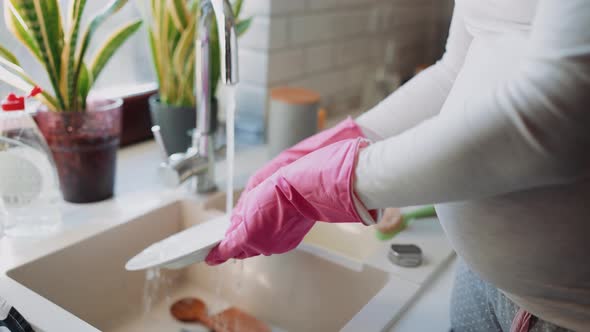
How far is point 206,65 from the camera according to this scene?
2.88 ft

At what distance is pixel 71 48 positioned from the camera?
800 millimetres

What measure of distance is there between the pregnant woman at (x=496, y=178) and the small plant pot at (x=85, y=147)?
31cm

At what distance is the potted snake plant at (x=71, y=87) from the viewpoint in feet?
2.49

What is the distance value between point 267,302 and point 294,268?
0.10 meters

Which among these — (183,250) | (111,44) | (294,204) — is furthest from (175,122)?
(294,204)

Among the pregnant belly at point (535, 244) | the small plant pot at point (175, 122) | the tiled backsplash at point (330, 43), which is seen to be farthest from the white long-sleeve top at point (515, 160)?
the tiled backsplash at point (330, 43)

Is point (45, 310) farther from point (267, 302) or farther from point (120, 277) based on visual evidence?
point (267, 302)

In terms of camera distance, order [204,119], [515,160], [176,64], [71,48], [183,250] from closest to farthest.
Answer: [515,160] → [183,250] → [71,48] → [204,119] → [176,64]

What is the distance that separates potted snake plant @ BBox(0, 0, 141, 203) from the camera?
760mm

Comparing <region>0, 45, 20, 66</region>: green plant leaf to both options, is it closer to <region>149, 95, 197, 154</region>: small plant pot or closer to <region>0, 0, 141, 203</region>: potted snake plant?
<region>0, 0, 141, 203</region>: potted snake plant

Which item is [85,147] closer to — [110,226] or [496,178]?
[110,226]

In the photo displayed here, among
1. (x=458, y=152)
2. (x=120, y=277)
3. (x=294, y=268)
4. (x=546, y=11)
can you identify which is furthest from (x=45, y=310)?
(x=546, y=11)

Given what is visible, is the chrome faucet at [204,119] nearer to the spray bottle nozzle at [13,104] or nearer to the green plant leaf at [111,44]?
the green plant leaf at [111,44]

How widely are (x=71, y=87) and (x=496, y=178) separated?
2.23 ft
